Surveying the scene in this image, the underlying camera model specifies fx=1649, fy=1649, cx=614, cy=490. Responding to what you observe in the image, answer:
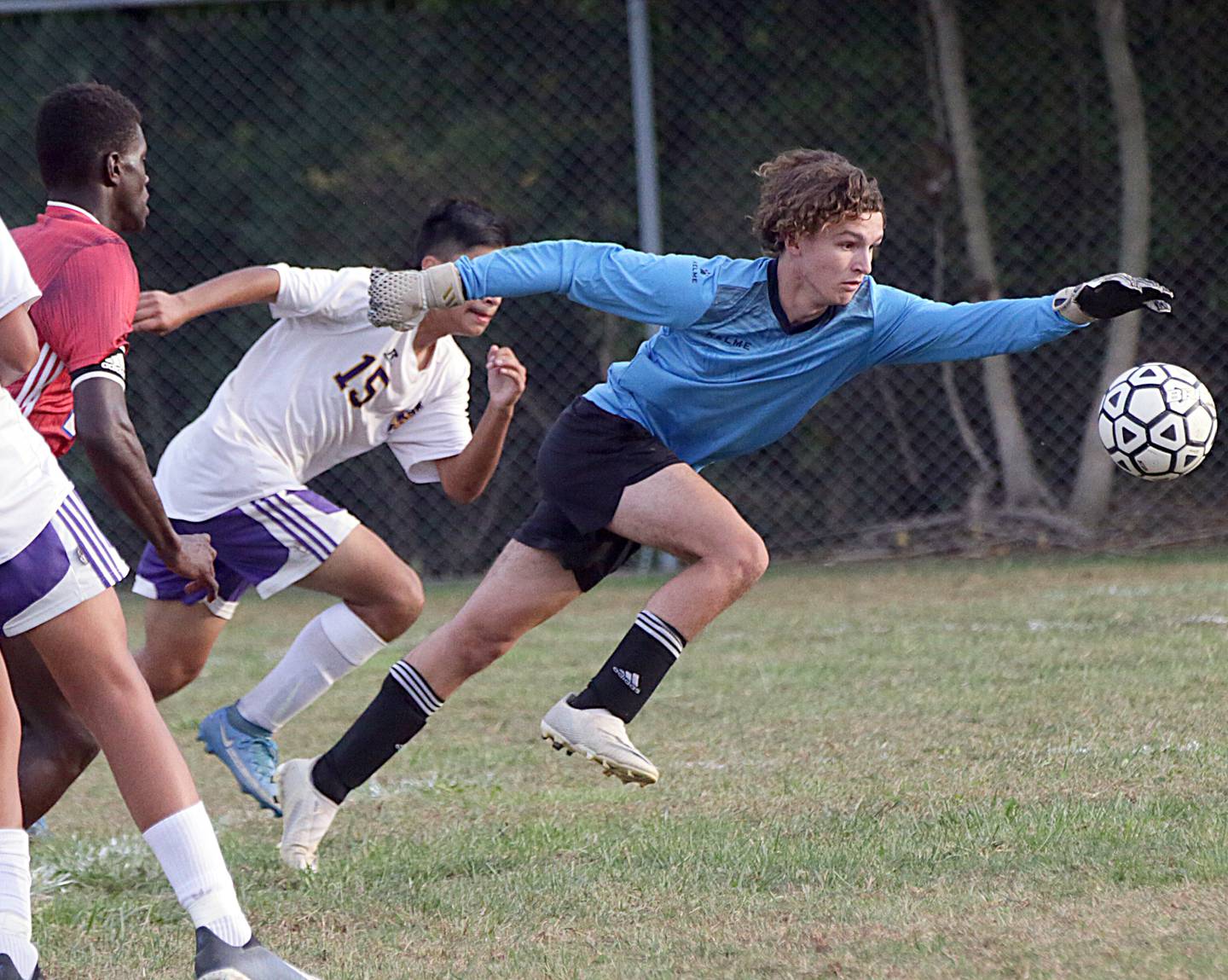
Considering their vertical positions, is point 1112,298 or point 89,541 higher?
point 1112,298

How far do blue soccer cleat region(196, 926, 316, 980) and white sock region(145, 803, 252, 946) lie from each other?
0.09ft

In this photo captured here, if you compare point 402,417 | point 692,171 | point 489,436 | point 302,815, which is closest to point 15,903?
point 302,815

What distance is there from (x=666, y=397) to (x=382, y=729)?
1104 mm

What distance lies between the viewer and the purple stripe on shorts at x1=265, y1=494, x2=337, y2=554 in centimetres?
481

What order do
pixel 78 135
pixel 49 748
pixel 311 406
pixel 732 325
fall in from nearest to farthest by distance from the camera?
pixel 78 135
pixel 49 748
pixel 732 325
pixel 311 406

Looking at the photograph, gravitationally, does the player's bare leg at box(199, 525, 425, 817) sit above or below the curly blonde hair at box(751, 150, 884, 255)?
below

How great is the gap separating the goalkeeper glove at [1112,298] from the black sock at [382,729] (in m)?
1.85

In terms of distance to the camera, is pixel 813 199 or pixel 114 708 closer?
pixel 114 708

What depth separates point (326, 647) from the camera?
4867 mm

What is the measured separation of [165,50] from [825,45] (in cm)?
430

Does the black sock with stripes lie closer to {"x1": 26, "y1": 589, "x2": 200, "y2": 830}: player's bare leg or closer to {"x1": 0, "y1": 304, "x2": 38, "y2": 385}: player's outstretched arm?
{"x1": 26, "y1": 589, "x2": 200, "y2": 830}: player's bare leg

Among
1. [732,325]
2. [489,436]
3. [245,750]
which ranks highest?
[732,325]

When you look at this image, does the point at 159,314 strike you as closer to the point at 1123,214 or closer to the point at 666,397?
the point at 666,397

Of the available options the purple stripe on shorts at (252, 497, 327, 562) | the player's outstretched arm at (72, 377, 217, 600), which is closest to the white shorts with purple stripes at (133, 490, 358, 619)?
the purple stripe on shorts at (252, 497, 327, 562)
